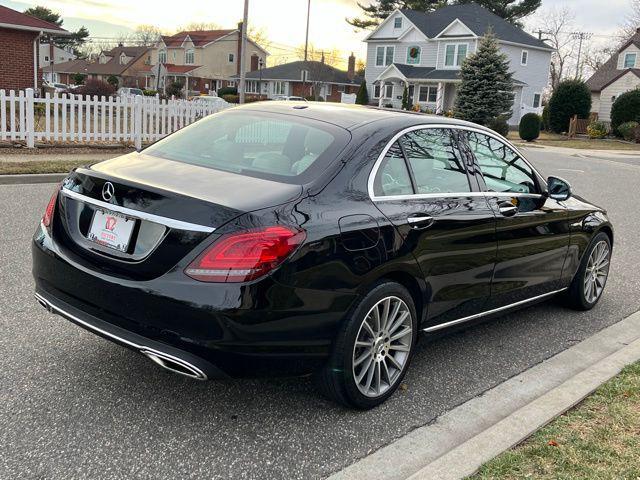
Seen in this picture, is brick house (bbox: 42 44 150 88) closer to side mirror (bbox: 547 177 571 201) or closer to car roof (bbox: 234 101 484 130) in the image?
car roof (bbox: 234 101 484 130)

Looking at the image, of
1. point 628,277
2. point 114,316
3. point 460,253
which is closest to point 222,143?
point 114,316

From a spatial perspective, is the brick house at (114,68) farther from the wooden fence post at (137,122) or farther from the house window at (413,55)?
the wooden fence post at (137,122)

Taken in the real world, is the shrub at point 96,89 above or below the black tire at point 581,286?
above

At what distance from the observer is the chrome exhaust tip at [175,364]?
2.98 meters

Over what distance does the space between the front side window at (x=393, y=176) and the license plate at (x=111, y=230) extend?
1.32 metres

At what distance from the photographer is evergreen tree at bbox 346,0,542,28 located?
60625 mm

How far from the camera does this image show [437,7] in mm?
63125

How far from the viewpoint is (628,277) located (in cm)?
691

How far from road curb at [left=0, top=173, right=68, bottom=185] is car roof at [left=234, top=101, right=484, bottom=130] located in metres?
7.10

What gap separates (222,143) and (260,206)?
1.06 m

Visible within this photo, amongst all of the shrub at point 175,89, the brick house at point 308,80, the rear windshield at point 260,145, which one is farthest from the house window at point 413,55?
the rear windshield at point 260,145

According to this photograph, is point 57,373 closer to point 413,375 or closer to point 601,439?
point 413,375

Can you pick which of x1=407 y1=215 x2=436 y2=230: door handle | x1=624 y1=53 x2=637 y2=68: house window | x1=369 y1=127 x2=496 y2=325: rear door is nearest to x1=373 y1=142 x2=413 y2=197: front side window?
x1=369 y1=127 x2=496 y2=325: rear door

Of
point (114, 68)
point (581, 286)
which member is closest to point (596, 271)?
point (581, 286)
